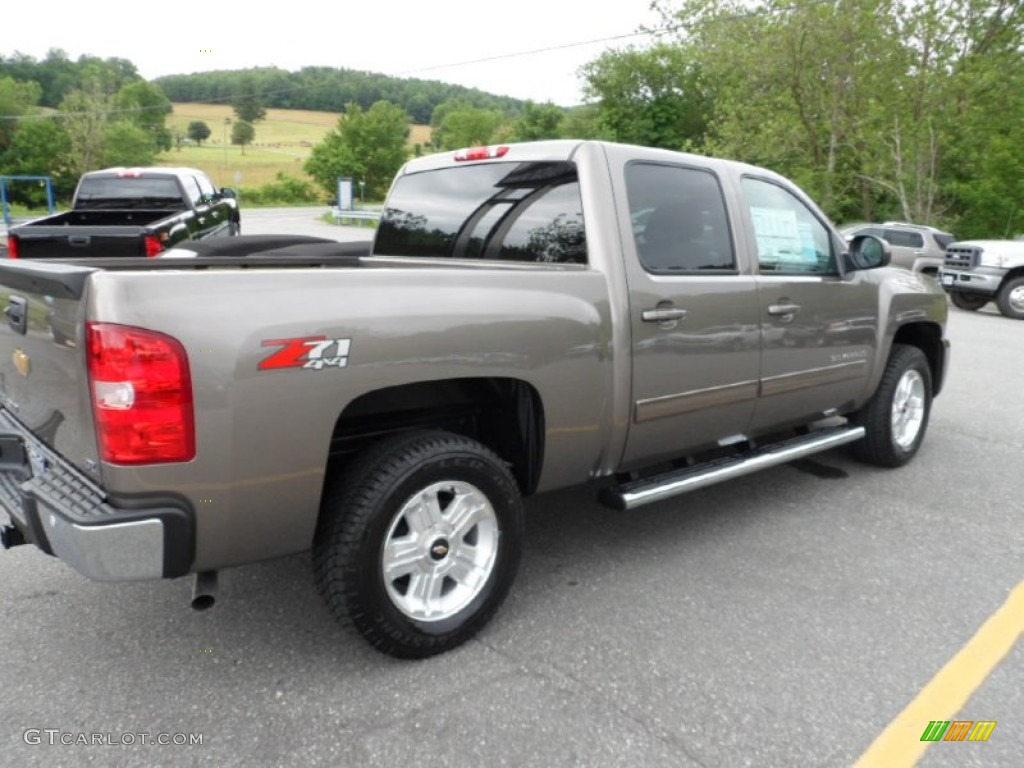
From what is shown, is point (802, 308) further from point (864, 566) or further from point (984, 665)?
point (984, 665)

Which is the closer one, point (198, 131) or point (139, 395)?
point (139, 395)

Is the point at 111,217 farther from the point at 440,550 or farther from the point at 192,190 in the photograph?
the point at 440,550

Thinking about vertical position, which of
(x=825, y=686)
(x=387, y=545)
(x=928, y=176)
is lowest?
(x=825, y=686)

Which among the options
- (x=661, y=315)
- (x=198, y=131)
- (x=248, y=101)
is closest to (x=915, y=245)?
(x=661, y=315)

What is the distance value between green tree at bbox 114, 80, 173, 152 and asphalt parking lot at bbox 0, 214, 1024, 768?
80763mm

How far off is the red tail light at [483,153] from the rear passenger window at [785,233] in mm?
1250

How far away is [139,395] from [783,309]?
2980 millimetres

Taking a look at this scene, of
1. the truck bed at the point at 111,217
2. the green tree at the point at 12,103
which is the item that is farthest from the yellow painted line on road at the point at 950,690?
the green tree at the point at 12,103

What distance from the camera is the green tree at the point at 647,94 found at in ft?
184

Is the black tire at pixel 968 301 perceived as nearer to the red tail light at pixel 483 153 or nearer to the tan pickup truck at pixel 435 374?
the tan pickup truck at pixel 435 374

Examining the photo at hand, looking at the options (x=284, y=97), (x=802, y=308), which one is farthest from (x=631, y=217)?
(x=284, y=97)

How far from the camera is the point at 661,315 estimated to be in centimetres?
326

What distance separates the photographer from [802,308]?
3996 millimetres

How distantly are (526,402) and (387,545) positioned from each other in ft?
2.63
